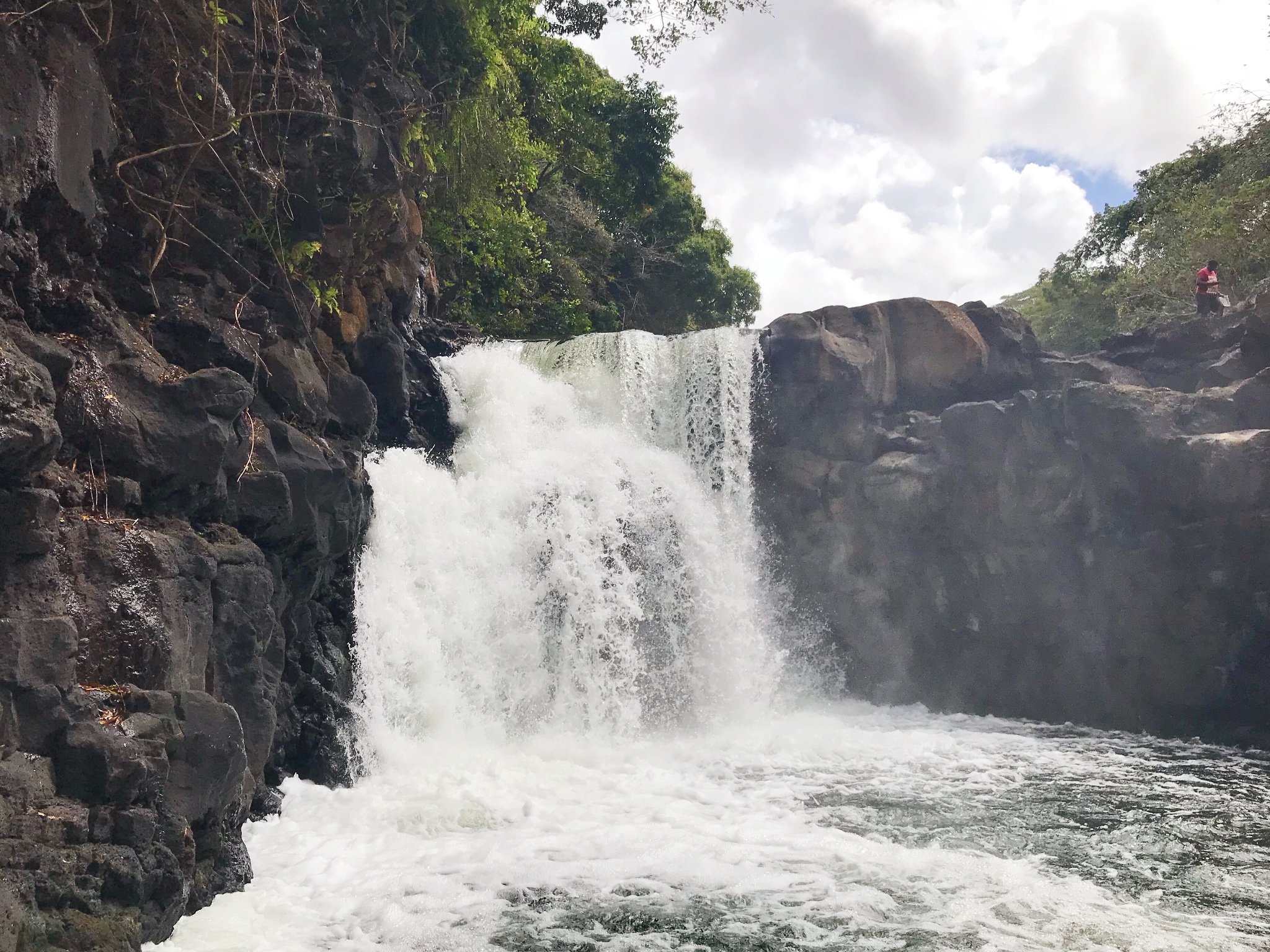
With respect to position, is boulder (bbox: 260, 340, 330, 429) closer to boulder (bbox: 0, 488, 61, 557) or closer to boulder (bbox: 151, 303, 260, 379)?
boulder (bbox: 151, 303, 260, 379)

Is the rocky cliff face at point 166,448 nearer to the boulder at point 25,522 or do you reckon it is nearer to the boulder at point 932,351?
the boulder at point 25,522

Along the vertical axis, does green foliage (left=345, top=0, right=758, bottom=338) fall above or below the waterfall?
above

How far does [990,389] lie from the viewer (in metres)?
15.6

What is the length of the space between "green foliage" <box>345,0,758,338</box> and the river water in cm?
290

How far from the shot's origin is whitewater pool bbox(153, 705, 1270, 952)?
5.93 meters

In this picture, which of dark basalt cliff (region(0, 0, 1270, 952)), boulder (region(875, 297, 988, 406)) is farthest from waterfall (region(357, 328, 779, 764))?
boulder (region(875, 297, 988, 406))

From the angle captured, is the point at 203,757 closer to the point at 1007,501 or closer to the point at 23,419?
the point at 23,419

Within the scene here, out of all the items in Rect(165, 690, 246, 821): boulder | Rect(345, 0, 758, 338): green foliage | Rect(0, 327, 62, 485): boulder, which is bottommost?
Rect(165, 690, 246, 821): boulder

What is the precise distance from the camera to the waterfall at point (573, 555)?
10.4m

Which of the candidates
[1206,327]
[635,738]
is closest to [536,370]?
[635,738]

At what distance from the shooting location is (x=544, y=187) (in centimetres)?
2216

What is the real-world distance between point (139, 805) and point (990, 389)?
13759mm

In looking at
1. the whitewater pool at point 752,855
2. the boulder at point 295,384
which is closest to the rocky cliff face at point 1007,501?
the whitewater pool at point 752,855

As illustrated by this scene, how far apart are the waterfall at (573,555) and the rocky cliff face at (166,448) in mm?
995
